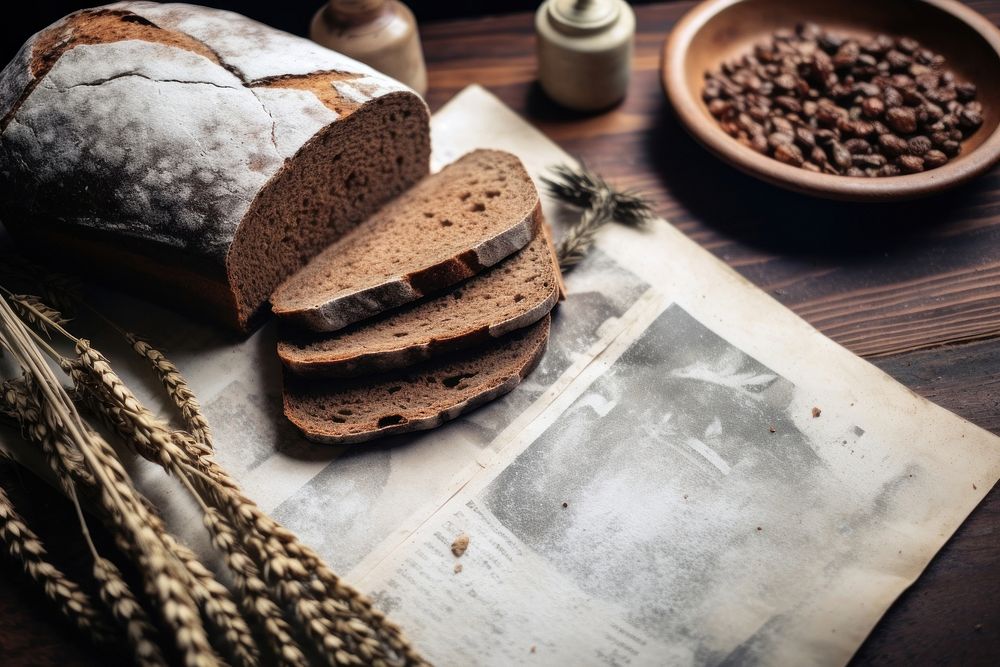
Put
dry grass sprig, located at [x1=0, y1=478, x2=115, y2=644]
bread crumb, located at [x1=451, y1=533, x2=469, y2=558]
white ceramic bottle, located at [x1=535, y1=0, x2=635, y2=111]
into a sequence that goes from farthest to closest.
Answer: white ceramic bottle, located at [x1=535, y1=0, x2=635, y2=111] → bread crumb, located at [x1=451, y1=533, x2=469, y2=558] → dry grass sprig, located at [x1=0, y1=478, x2=115, y2=644]

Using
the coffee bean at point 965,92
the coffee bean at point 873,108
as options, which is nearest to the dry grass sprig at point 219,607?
the coffee bean at point 873,108

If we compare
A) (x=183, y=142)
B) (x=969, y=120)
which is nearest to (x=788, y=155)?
(x=969, y=120)

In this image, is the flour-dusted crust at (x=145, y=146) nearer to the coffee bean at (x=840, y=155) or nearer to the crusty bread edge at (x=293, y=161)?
the crusty bread edge at (x=293, y=161)

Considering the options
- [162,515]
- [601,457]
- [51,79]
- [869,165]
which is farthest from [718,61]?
[162,515]

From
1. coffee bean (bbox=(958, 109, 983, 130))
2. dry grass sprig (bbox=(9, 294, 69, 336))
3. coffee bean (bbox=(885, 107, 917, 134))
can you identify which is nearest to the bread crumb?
dry grass sprig (bbox=(9, 294, 69, 336))

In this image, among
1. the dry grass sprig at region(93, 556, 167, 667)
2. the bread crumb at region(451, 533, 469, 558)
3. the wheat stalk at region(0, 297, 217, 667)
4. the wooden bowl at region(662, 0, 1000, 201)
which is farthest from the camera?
the wooden bowl at region(662, 0, 1000, 201)

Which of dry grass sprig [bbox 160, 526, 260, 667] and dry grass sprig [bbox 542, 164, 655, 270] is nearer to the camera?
dry grass sprig [bbox 160, 526, 260, 667]

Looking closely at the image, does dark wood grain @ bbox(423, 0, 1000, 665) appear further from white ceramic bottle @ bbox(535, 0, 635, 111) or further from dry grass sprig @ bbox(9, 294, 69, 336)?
dry grass sprig @ bbox(9, 294, 69, 336)
